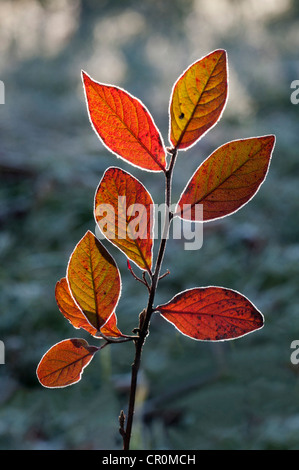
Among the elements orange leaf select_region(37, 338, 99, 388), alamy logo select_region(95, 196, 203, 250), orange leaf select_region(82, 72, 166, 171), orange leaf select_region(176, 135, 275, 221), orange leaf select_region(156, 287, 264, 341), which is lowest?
orange leaf select_region(37, 338, 99, 388)

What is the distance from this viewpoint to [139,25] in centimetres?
452

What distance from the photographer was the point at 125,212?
0.83ft

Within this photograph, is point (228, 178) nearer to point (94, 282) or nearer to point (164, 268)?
point (94, 282)

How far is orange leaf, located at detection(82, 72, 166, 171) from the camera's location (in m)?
0.25

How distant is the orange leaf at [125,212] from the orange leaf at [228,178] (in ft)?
0.07

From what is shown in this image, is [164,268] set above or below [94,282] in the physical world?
above

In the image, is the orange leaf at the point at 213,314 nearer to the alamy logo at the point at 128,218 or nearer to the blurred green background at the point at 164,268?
the alamy logo at the point at 128,218

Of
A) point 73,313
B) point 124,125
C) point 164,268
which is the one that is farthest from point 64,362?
point 164,268

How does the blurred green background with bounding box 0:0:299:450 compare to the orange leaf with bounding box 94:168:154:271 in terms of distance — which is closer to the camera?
the orange leaf with bounding box 94:168:154:271

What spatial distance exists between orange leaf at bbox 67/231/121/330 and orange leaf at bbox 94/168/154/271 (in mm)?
14

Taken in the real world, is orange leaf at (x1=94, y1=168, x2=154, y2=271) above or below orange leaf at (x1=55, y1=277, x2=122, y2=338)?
above

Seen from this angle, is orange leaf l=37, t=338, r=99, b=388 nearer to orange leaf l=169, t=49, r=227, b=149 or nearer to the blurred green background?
orange leaf l=169, t=49, r=227, b=149

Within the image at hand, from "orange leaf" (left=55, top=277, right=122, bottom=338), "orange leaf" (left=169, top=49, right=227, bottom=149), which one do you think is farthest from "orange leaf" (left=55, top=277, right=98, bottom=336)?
"orange leaf" (left=169, top=49, right=227, bottom=149)

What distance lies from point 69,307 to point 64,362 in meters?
0.03
